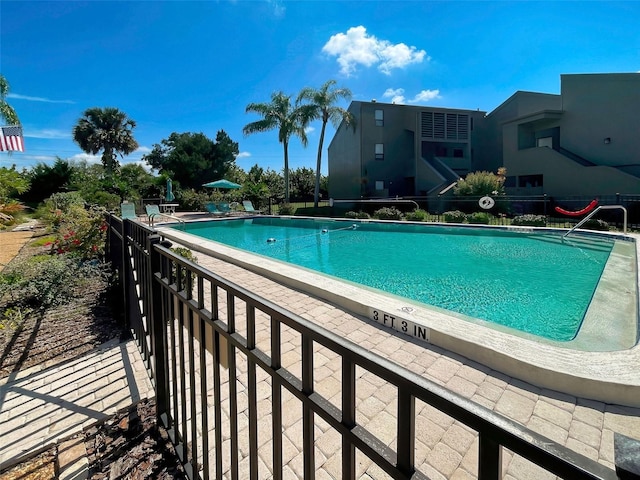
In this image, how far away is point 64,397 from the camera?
2.62 metres

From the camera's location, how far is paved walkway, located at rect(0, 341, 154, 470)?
2.22 metres

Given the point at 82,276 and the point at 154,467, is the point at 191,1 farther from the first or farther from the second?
the point at 154,467

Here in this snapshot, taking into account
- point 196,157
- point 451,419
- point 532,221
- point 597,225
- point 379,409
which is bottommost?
point 451,419

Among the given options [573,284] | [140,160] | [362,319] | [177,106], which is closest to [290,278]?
[362,319]

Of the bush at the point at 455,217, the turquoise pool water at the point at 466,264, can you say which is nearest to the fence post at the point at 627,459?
the turquoise pool water at the point at 466,264

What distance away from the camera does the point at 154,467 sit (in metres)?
1.96

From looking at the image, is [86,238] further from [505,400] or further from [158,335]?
[505,400]

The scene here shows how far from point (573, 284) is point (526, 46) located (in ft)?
36.2

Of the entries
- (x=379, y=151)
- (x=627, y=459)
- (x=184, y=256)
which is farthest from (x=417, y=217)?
(x=627, y=459)

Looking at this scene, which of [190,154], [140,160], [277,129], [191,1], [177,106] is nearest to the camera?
[191,1]

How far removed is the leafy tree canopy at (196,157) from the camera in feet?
109

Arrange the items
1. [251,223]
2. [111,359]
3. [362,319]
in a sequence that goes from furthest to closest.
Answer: [251,223] < [362,319] < [111,359]

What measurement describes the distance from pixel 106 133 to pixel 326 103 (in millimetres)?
21936

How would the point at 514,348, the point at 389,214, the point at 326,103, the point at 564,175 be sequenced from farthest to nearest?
1. the point at 326,103
2. the point at 389,214
3. the point at 564,175
4. the point at 514,348
